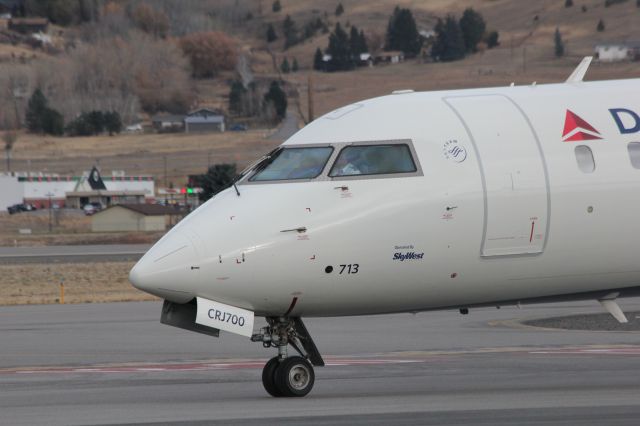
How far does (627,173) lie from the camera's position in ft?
65.7

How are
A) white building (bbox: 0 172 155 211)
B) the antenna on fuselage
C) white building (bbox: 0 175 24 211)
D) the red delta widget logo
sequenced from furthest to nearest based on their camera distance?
white building (bbox: 0 172 155 211) → white building (bbox: 0 175 24 211) → the antenna on fuselage → the red delta widget logo

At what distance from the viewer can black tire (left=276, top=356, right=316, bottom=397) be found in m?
19.5

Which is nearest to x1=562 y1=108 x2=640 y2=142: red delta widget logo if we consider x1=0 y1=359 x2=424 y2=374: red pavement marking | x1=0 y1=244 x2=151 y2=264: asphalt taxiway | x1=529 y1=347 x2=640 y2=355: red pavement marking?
x1=529 y1=347 x2=640 y2=355: red pavement marking

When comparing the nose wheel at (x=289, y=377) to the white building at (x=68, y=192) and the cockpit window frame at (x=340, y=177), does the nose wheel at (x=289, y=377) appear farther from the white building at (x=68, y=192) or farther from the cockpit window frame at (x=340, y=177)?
the white building at (x=68, y=192)

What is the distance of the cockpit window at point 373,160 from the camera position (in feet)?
63.0

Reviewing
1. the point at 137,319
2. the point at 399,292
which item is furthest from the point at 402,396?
the point at 137,319

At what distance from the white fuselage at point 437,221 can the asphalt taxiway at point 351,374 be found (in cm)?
155

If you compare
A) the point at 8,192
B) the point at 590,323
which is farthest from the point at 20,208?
the point at 590,323

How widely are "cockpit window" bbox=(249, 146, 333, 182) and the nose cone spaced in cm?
166

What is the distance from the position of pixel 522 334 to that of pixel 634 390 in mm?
10049

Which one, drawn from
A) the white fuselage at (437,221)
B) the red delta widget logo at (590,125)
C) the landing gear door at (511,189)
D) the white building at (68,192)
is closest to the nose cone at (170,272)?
the white fuselage at (437,221)

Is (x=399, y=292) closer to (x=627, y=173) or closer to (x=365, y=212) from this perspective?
(x=365, y=212)

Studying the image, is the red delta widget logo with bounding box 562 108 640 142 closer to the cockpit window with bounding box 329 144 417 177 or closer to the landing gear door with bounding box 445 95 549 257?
the landing gear door with bounding box 445 95 549 257

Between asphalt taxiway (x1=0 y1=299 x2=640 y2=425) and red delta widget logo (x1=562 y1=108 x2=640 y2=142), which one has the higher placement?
red delta widget logo (x1=562 y1=108 x2=640 y2=142)
